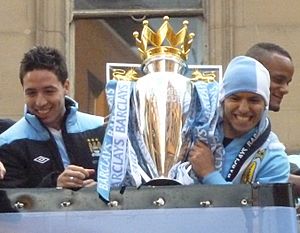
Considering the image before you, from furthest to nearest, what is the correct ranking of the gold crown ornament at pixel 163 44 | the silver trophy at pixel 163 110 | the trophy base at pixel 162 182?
1. the gold crown ornament at pixel 163 44
2. the silver trophy at pixel 163 110
3. the trophy base at pixel 162 182

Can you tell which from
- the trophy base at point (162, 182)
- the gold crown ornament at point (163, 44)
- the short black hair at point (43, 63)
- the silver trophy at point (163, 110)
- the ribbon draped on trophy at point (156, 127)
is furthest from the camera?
the short black hair at point (43, 63)

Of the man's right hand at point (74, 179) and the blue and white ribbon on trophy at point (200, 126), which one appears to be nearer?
the man's right hand at point (74, 179)

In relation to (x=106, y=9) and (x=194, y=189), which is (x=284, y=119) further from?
(x=194, y=189)

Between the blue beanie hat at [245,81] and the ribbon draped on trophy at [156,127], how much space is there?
130 mm

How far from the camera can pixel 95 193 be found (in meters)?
4.56

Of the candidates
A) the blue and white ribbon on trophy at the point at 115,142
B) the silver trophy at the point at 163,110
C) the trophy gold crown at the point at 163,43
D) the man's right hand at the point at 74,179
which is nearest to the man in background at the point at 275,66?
the trophy gold crown at the point at 163,43

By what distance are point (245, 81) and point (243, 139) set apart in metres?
0.25

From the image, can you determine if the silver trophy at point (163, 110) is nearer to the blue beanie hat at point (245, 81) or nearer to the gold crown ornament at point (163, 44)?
the gold crown ornament at point (163, 44)

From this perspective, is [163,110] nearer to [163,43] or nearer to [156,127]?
[156,127]

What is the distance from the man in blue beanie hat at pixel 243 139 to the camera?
4879 millimetres

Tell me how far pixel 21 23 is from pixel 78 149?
5291mm

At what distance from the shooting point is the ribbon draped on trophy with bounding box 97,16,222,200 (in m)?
4.83

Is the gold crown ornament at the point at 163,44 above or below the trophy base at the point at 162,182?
above

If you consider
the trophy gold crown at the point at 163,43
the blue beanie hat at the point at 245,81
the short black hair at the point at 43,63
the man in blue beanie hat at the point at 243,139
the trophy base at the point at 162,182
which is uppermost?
the trophy gold crown at the point at 163,43
